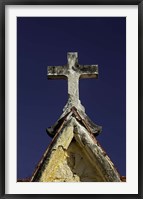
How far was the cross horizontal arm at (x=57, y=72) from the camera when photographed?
334 inches

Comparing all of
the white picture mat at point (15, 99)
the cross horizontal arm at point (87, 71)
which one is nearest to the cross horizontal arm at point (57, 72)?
the cross horizontal arm at point (87, 71)

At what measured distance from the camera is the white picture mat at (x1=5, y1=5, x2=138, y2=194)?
725 centimetres

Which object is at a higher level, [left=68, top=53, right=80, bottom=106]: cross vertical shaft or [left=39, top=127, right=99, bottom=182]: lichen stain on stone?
[left=68, top=53, right=80, bottom=106]: cross vertical shaft

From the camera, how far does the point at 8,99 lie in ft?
23.9

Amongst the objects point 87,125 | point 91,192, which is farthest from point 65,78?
point 91,192

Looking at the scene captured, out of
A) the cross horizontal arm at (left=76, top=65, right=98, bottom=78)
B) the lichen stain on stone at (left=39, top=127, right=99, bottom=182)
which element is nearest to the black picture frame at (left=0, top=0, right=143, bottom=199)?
the lichen stain on stone at (left=39, top=127, right=99, bottom=182)

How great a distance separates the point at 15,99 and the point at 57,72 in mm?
1255

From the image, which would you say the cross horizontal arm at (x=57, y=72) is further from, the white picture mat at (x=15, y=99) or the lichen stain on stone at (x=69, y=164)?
the white picture mat at (x=15, y=99)

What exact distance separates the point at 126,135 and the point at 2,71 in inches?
55.5

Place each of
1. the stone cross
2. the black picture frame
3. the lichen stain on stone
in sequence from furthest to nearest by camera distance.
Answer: the stone cross
the lichen stain on stone
the black picture frame

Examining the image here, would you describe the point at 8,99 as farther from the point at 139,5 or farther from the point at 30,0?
the point at 139,5

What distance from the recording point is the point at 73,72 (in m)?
8.51

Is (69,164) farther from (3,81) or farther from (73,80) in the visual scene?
(3,81)

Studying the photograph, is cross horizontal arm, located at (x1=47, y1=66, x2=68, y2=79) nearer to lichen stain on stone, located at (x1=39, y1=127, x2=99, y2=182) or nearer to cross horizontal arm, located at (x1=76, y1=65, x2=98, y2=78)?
cross horizontal arm, located at (x1=76, y1=65, x2=98, y2=78)
